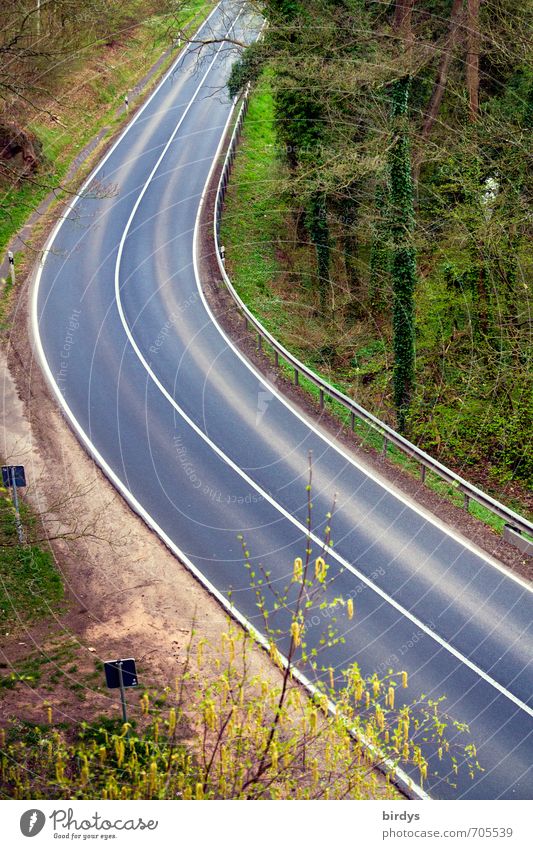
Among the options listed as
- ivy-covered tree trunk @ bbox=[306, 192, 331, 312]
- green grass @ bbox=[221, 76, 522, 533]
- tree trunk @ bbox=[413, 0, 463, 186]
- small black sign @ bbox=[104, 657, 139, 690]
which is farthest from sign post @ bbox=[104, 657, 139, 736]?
tree trunk @ bbox=[413, 0, 463, 186]

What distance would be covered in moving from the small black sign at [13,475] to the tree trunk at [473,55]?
846 inches

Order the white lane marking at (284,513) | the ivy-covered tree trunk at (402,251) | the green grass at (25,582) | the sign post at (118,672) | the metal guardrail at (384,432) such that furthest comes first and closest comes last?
the ivy-covered tree trunk at (402,251), the metal guardrail at (384,432), the green grass at (25,582), the white lane marking at (284,513), the sign post at (118,672)

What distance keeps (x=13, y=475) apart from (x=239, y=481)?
729cm

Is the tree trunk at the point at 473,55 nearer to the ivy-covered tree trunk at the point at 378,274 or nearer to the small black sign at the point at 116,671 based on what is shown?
the ivy-covered tree trunk at the point at 378,274

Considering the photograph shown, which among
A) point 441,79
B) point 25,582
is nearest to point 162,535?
point 25,582

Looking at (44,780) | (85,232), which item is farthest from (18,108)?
(44,780)

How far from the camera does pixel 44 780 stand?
53.4 ft

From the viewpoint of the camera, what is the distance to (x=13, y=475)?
23.7 meters

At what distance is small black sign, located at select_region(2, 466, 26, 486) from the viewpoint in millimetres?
23625

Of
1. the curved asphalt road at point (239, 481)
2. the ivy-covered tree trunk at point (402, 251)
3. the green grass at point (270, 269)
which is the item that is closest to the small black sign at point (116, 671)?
the curved asphalt road at point (239, 481)

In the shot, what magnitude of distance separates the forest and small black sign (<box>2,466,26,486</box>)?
14.6 m

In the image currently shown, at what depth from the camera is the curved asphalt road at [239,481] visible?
22250 millimetres

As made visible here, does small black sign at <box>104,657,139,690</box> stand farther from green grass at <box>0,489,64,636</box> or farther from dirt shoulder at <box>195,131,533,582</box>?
dirt shoulder at <box>195,131,533,582</box>

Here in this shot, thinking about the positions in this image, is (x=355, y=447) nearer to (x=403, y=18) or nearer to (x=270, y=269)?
(x=403, y=18)
